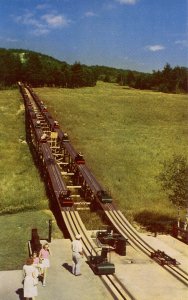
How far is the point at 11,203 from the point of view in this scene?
26.4 metres

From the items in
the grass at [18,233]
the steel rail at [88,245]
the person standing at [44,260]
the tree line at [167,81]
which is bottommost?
the grass at [18,233]

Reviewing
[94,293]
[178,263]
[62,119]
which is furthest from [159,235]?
[62,119]

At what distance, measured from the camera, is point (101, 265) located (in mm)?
15734

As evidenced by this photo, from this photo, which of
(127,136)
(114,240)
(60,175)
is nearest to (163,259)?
(114,240)

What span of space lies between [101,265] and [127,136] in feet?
116

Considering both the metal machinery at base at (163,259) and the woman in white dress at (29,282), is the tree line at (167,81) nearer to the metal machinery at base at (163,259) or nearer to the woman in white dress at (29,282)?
the metal machinery at base at (163,259)

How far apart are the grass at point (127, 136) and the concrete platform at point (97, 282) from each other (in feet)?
27.3

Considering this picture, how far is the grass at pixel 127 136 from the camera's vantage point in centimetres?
3078

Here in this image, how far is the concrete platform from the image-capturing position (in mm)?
14016

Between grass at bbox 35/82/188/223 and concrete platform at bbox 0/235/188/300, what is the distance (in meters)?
8.31

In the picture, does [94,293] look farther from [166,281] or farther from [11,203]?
[11,203]

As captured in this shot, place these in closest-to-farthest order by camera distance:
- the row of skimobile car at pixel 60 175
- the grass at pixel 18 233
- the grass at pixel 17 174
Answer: the grass at pixel 18 233
the row of skimobile car at pixel 60 175
the grass at pixel 17 174

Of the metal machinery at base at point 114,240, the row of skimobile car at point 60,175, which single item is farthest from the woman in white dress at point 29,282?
the row of skimobile car at point 60,175

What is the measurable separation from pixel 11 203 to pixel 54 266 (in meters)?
10.6
